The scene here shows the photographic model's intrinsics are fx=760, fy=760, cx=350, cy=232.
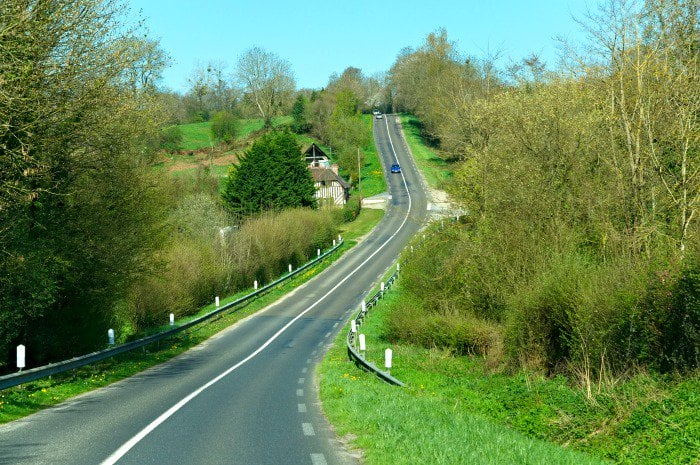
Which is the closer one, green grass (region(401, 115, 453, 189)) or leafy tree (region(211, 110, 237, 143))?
green grass (region(401, 115, 453, 189))

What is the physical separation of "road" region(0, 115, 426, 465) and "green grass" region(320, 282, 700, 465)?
69 centimetres

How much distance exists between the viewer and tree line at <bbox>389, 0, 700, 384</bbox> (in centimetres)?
1820

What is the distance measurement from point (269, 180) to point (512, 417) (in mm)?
58167

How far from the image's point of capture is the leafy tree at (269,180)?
71.3 meters

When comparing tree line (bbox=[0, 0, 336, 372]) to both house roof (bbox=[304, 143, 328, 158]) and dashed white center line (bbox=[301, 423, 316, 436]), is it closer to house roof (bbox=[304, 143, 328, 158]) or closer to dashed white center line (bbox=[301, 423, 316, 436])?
dashed white center line (bbox=[301, 423, 316, 436])

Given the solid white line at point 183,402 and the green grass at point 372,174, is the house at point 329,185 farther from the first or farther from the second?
the solid white line at point 183,402

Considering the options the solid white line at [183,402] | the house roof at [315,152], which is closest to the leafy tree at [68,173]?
the solid white line at [183,402]

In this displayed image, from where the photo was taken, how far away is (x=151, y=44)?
80.6 ft

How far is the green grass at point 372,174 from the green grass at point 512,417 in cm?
8851

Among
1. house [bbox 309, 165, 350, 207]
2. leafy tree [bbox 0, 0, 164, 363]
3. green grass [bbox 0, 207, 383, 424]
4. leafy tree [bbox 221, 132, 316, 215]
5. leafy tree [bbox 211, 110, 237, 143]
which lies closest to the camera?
green grass [bbox 0, 207, 383, 424]

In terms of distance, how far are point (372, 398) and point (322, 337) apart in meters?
20.8

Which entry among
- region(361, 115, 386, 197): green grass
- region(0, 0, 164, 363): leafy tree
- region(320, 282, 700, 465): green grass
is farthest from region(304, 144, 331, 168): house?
region(320, 282, 700, 465): green grass

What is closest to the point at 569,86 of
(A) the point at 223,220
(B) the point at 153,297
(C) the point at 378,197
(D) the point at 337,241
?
(B) the point at 153,297

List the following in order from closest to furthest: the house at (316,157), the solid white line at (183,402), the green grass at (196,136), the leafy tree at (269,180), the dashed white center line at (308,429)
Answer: the solid white line at (183,402) → the dashed white center line at (308,429) → the leafy tree at (269,180) → the green grass at (196,136) → the house at (316,157)
